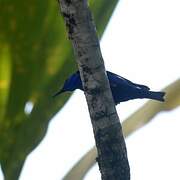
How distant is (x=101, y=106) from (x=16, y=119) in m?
0.65

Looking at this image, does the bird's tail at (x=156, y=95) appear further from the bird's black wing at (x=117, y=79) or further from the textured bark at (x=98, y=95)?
the textured bark at (x=98, y=95)

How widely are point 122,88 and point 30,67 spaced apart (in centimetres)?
43

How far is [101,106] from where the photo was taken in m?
1.73

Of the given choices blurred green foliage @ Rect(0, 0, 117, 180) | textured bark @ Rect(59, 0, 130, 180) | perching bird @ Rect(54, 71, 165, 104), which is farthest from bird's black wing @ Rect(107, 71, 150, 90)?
textured bark @ Rect(59, 0, 130, 180)

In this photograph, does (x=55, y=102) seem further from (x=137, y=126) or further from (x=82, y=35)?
(x=82, y=35)

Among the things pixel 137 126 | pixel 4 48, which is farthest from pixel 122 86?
pixel 4 48

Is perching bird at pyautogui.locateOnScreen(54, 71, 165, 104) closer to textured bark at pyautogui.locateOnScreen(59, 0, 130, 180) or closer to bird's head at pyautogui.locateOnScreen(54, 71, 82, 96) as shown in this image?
bird's head at pyautogui.locateOnScreen(54, 71, 82, 96)

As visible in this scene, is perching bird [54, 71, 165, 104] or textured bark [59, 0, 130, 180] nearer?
textured bark [59, 0, 130, 180]

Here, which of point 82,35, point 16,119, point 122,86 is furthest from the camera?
point 16,119

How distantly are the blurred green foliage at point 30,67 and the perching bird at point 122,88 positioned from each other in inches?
4.1

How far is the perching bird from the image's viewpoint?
2.14 meters

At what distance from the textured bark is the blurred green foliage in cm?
60

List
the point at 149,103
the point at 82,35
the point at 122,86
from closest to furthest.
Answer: the point at 82,35, the point at 122,86, the point at 149,103

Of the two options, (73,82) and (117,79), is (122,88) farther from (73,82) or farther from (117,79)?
(73,82)
